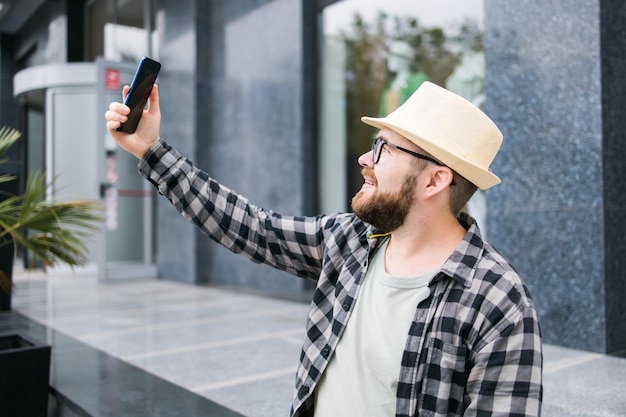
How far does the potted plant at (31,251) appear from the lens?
2.97m

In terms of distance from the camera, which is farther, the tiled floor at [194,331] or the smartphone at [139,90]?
the tiled floor at [194,331]

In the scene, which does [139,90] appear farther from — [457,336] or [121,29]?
[121,29]

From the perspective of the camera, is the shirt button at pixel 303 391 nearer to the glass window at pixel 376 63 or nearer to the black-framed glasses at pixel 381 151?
the black-framed glasses at pixel 381 151

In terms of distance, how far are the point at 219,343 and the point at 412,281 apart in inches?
141

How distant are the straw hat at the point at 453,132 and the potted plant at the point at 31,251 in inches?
→ 91.6

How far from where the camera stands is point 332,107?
757cm

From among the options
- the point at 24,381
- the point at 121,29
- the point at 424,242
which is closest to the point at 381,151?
the point at 424,242

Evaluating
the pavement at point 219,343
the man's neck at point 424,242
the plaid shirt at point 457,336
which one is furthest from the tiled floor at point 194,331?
the man's neck at point 424,242

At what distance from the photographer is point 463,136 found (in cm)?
151

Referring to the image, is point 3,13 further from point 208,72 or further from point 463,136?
point 463,136

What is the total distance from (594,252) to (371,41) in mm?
3834

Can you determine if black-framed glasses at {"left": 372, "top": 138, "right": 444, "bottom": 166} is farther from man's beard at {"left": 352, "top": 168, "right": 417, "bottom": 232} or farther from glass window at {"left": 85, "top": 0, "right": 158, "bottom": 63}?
glass window at {"left": 85, "top": 0, "right": 158, "bottom": 63}

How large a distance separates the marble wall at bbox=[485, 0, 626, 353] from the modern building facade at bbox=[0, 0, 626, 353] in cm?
1

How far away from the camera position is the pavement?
335 cm
